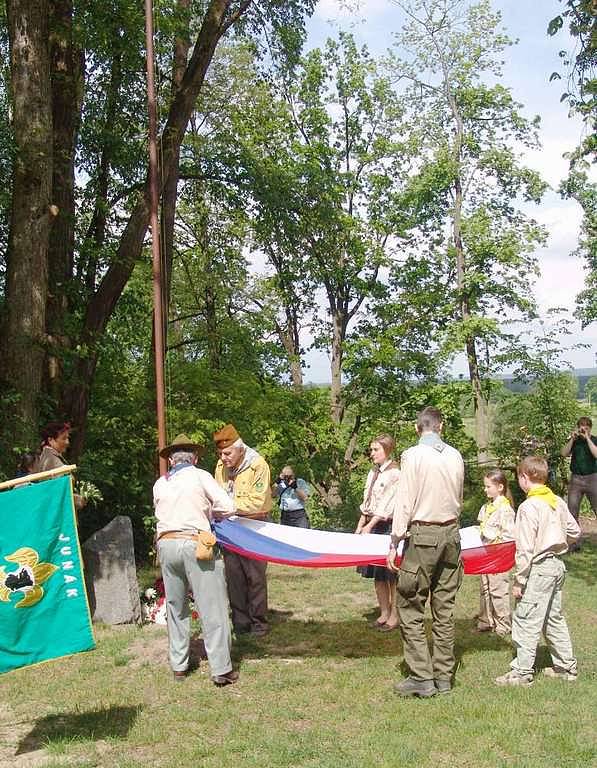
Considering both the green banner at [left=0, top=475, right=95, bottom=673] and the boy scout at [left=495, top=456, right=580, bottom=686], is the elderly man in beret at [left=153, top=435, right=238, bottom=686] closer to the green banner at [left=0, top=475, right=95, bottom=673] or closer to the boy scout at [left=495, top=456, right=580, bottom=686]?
the green banner at [left=0, top=475, right=95, bottom=673]

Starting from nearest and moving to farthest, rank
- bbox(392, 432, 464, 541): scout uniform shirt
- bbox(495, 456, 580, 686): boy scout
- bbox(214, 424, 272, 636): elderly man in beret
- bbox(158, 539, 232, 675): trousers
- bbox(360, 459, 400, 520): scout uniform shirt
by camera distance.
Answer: bbox(392, 432, 464, 541): scout uniform shirt < bbox(495, 456, 580, 686): boy scout < bbox(158, 539, 232, 675): trousers < bbox(214, 424, 272, 636): elderly man in beret < bbox(360, 459, 400, 520): scout uniform shirt

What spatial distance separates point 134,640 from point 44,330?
3.71 m

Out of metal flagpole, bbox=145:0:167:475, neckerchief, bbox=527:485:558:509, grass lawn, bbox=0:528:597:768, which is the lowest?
grass lawn, bbox=0:528:597:768

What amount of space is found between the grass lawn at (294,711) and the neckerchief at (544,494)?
1326 millimetres

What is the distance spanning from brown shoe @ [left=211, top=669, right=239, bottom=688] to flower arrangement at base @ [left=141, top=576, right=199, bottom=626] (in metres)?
1.81

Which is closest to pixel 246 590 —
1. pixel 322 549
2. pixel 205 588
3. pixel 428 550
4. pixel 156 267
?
pixel 322 549

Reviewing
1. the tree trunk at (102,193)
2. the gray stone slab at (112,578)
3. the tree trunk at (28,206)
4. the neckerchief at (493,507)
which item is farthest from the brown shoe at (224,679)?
the tree trunk at (102,193)

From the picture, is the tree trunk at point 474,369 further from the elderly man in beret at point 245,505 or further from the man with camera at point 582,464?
the elderly man in beret at point 245,505

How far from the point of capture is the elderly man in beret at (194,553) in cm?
587

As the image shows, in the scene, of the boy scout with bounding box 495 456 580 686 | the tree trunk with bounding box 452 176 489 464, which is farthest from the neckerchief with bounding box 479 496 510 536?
the tree trunk with bounding box 452 176 489 464

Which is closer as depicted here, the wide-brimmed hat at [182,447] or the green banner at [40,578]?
the green banner at [40,578]

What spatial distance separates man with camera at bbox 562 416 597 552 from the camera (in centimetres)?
1114

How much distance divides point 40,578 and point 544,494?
142 inches

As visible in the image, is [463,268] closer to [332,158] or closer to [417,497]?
[332,158]
